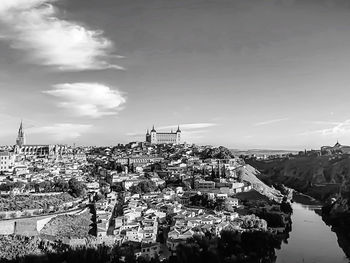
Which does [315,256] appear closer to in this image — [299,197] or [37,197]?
[37,197]

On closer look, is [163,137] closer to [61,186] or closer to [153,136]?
[153,136]

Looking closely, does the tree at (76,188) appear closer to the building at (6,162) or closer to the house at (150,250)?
the house at (150,250)

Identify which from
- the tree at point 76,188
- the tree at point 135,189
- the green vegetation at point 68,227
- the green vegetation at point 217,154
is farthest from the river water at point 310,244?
the green vegetation at point 217,154

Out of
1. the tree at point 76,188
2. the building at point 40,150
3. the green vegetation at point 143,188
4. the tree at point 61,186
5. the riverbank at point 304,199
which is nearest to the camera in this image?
the tree at point 76,188

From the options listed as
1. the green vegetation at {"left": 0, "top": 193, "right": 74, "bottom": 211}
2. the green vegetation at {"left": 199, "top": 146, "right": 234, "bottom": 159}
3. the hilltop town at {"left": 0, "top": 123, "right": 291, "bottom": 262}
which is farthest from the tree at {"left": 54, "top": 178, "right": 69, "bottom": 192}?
the green vegetation at {"left": 199, "top": 146, "right": 234, "bottom": 159}

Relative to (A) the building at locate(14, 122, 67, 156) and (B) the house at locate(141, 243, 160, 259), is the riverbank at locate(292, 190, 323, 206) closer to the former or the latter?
(B) the house at locate(141, 243, 160, 259)

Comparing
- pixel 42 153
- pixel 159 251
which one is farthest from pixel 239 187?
pixel 42 153
